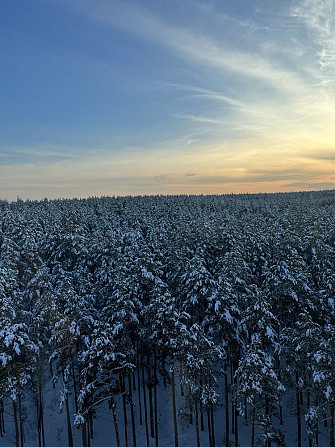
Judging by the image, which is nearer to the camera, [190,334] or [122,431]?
[190,334]

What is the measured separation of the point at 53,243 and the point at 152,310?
2065 cm

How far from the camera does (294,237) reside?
33.2m

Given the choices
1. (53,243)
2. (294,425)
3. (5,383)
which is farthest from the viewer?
(53,243)

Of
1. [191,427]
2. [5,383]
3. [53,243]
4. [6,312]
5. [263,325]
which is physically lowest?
[191,427]

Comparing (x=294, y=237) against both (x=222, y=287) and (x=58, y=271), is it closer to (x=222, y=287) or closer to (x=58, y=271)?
(x=222, y=287)

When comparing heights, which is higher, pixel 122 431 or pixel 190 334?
pixel 190 334

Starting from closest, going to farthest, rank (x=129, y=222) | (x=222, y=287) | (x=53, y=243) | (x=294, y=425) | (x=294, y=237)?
(x=222, y=287)
(x=294, y=425)
(x=294, y=237)
(x=53, y=243)
(x=129, y=222)

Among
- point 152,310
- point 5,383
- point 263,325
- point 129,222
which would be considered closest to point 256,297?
point 263,325

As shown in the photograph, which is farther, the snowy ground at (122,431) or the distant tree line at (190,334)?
the snowy ground at (122,431)

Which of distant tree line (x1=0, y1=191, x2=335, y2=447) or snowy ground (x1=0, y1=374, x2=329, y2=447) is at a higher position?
distant tree line (x1=0, y1=191, x2=335, y2=447)

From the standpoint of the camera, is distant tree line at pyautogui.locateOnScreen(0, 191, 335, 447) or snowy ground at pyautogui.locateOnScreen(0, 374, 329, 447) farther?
snowy ground at pyautogui.locateOnScreen(0, 374, 329, 447)

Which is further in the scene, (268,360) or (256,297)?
(256,297)

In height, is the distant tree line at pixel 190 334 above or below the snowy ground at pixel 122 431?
above

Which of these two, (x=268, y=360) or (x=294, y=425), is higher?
→ (x=268, y=360)
